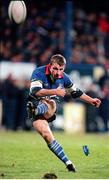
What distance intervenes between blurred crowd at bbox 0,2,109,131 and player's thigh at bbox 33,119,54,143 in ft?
47.2

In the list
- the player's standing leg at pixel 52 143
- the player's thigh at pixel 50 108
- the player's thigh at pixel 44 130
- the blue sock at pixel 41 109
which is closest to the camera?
the player's standing leg at pixel 52 143

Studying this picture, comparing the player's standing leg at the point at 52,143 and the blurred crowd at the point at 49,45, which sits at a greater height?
the blurred crowd at the point at 49,45

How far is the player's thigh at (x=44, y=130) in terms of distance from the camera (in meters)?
11.4

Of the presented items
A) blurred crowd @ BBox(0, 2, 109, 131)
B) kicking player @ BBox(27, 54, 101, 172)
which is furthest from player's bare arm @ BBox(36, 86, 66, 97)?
blurred crowd @ BBox(0, 2, 109, 131)

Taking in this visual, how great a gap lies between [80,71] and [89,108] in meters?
1.52

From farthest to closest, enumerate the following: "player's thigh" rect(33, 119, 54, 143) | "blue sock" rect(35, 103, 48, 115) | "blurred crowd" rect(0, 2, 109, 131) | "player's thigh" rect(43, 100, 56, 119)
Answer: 1. "blurred crowd" rect(0, 2, 109, 131)
2. "player's thigh" rect(43, 100, 56, 119)
3. "blue sock" rect(35, 103, 48, 115)
4. "player's thigh" rect(33, 119, 54, 143)

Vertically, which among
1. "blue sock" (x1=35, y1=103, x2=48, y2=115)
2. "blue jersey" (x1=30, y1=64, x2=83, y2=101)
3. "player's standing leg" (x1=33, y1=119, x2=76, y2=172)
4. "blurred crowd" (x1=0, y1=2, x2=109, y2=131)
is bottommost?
"player's standing leg" (x1=33, y1=119, x2=76, y2=172)

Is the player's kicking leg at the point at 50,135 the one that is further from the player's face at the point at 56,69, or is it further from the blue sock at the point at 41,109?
the player's face at the point at 56,69

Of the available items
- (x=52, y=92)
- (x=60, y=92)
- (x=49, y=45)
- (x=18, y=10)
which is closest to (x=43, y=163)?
(x=52, y=92)

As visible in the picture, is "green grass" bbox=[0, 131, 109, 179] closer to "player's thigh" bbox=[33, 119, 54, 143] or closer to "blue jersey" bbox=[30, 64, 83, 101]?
"player's thigh" bbox=[33, 119, 54, 143]

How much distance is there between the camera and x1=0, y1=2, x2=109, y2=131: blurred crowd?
2634cm

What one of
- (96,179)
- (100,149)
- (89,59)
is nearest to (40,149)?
(100,149)

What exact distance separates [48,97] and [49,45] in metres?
16.3

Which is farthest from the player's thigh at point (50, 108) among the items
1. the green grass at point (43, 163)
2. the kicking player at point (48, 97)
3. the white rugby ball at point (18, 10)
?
the white rugby ball at point (18, 10)
